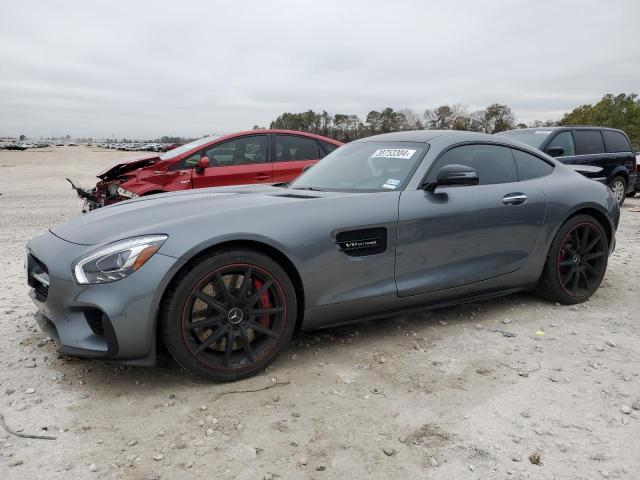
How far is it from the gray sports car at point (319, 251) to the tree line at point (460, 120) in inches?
1557

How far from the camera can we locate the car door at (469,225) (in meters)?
3.26

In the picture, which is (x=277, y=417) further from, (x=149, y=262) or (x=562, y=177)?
(x=562, y=177)

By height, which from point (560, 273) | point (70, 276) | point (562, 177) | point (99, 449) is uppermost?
point (562, 177)

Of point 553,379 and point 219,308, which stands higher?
point 219,308

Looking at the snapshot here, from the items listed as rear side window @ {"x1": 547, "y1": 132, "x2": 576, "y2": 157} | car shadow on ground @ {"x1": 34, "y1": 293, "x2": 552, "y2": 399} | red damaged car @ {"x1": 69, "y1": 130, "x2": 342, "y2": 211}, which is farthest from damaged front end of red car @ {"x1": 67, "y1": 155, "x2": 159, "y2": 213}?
rear side window @ {"x1": 547, "y1": 132, "x2": 576, "y2": 157}

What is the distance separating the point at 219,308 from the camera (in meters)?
2.70

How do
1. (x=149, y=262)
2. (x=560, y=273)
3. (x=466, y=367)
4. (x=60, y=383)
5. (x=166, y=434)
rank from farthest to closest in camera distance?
1. (x=560, y=273)
2. (x=466, y=367)
3. (x=60, y=383)
4. (x=149, y=262)
5. (x=166, y=434)

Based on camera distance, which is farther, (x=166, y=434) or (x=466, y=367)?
(x=466, y=367)

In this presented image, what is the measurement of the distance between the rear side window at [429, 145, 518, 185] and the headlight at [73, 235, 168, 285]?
2057 mm

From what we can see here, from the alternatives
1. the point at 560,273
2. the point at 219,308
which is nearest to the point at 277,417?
the point at 219,308

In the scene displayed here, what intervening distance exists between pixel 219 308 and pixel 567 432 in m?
1.77

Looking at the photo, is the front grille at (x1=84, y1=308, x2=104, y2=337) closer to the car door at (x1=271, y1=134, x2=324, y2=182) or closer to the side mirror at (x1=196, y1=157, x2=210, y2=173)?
the side mirror at (x1=196, y1=157, x2=210, y2=173)

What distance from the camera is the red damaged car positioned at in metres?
6.81

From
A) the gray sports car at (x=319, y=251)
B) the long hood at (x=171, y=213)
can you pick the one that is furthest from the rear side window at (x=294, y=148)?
the long hood at (x=171, y=213)
